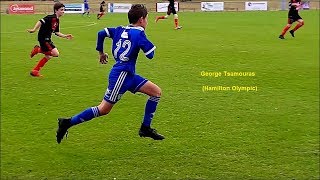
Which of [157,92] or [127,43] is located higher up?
[127,43]

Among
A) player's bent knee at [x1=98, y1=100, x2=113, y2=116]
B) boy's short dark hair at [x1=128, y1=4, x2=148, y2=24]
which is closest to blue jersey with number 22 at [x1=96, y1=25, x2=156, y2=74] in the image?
boy's short dark hair at [x1=128, y1=4, x2=148, y2=24]

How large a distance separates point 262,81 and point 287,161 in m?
8.27

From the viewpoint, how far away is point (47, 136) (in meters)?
12.5

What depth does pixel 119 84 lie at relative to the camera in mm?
5289

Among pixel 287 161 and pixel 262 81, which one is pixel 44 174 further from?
pixel 262 81

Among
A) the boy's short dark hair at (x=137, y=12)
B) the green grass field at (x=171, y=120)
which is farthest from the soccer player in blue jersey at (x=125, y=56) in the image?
the green grass field at (x=171, y=120)

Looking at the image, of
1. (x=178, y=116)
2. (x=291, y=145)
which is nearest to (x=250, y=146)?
(x=291, y=145)

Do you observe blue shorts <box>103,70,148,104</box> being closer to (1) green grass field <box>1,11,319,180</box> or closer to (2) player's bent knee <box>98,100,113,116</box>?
(2) player's bent knee <box>98,100,113,116</box>

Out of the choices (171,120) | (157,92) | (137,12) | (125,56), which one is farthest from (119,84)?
(171,120)

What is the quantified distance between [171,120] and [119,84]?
886 cm

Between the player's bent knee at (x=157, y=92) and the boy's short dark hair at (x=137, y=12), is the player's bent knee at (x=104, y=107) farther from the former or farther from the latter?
the boy's short dark hair at (x=137, y=12)

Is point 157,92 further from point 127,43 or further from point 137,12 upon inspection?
point 137,12

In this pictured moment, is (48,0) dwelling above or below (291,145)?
above

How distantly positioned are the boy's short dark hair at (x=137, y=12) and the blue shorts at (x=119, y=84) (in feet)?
2.91
